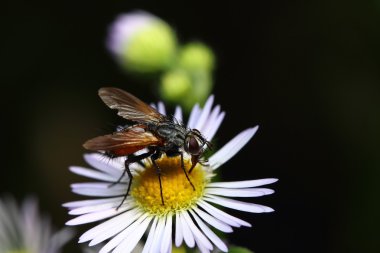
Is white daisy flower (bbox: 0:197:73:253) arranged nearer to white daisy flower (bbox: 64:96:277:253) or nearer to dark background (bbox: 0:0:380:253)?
white daisy flower (bbox: 64:96:277:253)

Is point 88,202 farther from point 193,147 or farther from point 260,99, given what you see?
point 260,99

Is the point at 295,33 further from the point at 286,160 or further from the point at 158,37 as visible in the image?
the point at 158,37

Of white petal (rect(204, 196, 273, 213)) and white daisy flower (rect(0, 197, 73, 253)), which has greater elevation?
white daisy flower (rect(0, 197, 73, 253))

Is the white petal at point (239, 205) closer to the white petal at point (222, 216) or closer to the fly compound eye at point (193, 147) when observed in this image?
the white petal at point (222, 216)

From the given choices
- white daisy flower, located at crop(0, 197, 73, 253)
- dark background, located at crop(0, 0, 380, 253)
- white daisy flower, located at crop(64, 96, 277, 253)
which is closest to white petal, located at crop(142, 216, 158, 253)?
white daisy flower, located at crop(64, 96, 277, 253)

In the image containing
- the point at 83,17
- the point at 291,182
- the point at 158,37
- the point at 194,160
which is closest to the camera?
the point at 194,160

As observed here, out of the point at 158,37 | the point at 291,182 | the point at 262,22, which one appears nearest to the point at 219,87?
the point at 262,22

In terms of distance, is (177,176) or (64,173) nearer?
(177,176)
